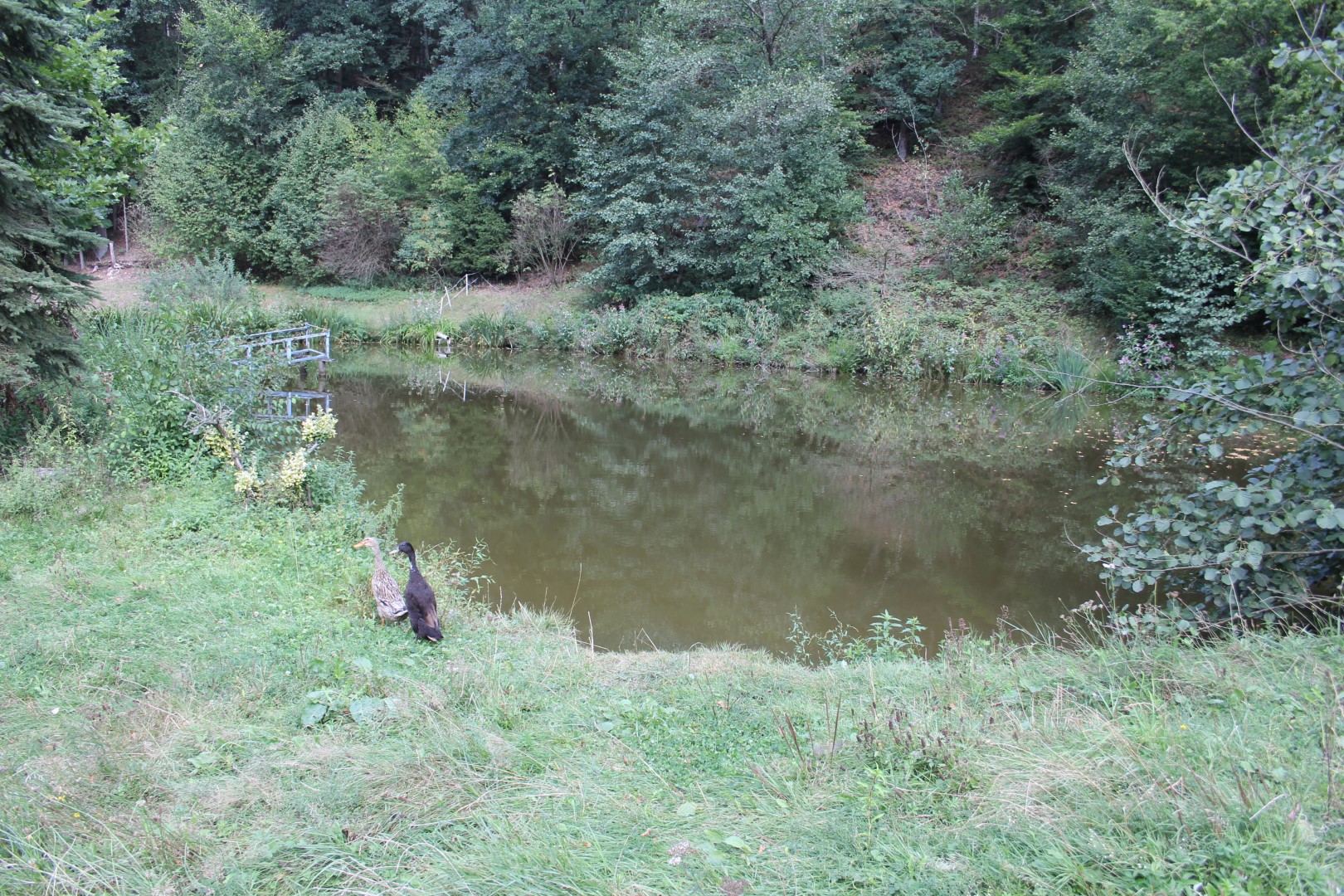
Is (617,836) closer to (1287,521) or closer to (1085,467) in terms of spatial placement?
(1287,521)

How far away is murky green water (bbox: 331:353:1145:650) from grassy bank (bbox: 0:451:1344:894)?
2.09m

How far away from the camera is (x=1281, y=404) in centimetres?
445

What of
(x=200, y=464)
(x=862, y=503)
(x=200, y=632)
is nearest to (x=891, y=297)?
(x=862, y=503)

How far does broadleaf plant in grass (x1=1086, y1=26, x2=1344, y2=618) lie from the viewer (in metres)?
4.06

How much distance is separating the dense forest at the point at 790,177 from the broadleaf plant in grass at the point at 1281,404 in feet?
0.09

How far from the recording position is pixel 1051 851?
2373mm

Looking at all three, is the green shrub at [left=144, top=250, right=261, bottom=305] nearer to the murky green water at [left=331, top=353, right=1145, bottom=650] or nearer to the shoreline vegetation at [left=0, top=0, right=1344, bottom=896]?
the shoreline vegetation at [left=0, top=0, right=1344, bottom=896]

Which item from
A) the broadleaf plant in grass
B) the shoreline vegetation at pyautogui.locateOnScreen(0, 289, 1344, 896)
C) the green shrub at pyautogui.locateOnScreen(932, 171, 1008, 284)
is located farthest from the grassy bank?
the green shrub at pyautogui.locateOnScreen(932, 171, 1008, 284)

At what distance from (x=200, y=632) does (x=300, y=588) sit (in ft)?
3.44

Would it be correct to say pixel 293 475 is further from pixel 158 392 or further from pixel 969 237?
pixel 969 237

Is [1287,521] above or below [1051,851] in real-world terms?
above

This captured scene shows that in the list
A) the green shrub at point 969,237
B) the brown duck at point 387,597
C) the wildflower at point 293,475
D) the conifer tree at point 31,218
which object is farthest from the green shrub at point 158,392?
the green shrub at point 969,237

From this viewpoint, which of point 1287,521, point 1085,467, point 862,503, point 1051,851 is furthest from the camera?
point 1085,467

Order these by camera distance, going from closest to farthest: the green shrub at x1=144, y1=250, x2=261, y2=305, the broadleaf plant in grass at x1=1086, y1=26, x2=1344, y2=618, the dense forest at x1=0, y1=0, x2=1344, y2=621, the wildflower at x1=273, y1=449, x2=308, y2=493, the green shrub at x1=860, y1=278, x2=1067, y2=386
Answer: the broadleaf plant in grass at x1=1086, y1=26, x2=1344, y2=618 → the dense forest at x1=0, y1=0, x2=1344, y2=621 → the wildflower at x1=273, y1=449, x2=308, y2=493 → the green shrub at x1=860, y1=278, x2=1067, y2=386 → the green shrub at x1=144, y1=250, x2=261, y2=305
